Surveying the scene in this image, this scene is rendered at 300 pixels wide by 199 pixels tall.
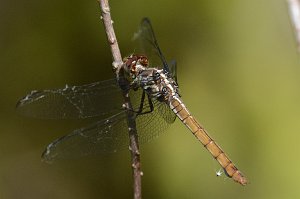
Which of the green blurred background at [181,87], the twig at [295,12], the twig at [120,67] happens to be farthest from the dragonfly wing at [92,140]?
the twig at [295,12]

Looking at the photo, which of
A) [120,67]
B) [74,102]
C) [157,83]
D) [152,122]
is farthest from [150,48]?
[120,67]

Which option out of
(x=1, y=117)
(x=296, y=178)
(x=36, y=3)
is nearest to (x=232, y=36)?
(x=296, y=178)

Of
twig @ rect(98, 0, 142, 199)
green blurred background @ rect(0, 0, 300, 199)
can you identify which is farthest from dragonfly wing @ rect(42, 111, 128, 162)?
green blurred background @ rect(0, 0, 300, 199)

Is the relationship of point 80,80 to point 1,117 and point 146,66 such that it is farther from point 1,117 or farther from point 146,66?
point 146,66

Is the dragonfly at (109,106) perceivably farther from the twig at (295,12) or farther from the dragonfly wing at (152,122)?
the twig at (295,12)

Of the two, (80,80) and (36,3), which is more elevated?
(36,3)

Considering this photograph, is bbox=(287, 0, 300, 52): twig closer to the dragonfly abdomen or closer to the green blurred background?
the dragonfly abdomen
